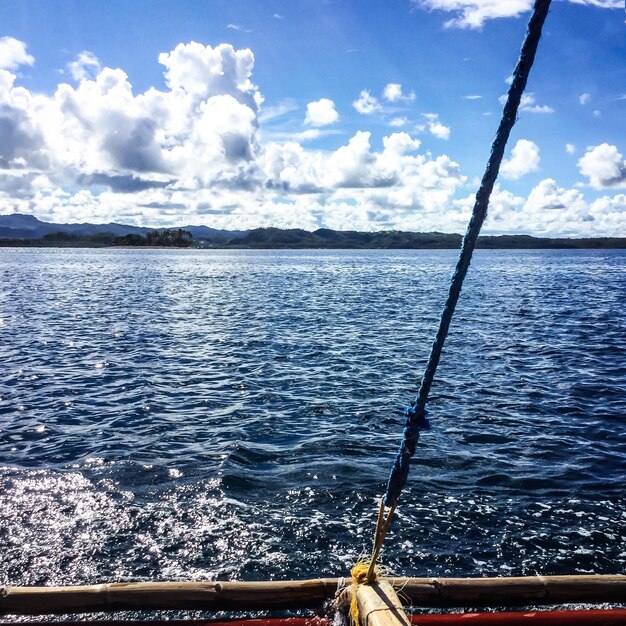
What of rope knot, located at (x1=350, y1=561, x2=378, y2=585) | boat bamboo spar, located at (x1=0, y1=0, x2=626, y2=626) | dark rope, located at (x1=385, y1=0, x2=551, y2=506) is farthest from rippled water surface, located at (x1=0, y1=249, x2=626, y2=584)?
dark rope, located at (x1=385, y1=0, x2=551, y2=506)

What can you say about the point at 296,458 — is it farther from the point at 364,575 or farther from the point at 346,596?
the point at 364,575

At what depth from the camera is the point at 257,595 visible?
238 inches

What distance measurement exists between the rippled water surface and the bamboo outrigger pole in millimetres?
3980

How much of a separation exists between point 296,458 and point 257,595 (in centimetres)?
930

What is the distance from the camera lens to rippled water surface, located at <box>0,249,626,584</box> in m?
10.6

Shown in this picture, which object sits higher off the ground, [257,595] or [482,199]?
[482,199]

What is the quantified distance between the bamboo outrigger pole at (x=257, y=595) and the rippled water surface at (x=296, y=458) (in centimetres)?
398

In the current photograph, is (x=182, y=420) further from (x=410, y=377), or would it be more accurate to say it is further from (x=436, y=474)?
(x=410, y=377)

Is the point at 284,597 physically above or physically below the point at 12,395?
above

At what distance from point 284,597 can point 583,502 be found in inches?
368

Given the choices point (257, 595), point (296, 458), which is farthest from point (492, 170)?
point (296, 458)

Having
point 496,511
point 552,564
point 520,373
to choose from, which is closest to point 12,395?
point 496,511

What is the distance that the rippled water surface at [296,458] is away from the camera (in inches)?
418

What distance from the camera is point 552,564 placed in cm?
1026
